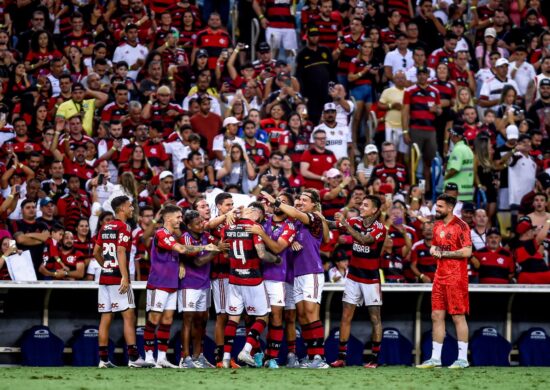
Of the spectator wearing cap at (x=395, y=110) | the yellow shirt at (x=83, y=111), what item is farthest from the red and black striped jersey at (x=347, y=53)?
the yellow shirt at (x=83, y=111)

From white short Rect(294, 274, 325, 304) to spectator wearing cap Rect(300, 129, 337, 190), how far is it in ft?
16.2

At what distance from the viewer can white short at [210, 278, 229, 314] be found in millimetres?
15703

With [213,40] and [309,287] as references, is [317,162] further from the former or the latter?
[309,287]

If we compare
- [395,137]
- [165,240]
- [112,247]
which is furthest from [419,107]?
[112,247]

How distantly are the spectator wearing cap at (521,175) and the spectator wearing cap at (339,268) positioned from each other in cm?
420

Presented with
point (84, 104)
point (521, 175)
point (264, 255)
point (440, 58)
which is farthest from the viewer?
point (440, 58)

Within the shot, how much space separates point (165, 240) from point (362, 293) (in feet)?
8.61

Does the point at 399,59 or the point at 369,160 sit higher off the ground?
the point at 399,59

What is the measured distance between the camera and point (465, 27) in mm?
25297

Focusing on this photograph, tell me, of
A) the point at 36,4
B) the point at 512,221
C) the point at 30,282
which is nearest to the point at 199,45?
the point at 36,4

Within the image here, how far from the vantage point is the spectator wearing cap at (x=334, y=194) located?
19.3m

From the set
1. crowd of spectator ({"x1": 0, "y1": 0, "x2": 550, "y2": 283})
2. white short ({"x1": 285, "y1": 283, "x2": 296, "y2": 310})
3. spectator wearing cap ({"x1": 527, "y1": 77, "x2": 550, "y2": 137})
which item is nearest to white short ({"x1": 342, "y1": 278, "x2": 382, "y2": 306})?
white short ({"x1": 285, "y1": 283, "x2": 296, "y2": 310})

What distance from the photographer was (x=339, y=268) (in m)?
18.1

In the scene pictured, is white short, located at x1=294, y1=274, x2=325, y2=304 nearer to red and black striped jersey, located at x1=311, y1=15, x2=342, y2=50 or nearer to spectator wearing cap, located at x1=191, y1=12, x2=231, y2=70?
spectator wearing cap, located at x1=191, y1=12, x2=231, y2=70
